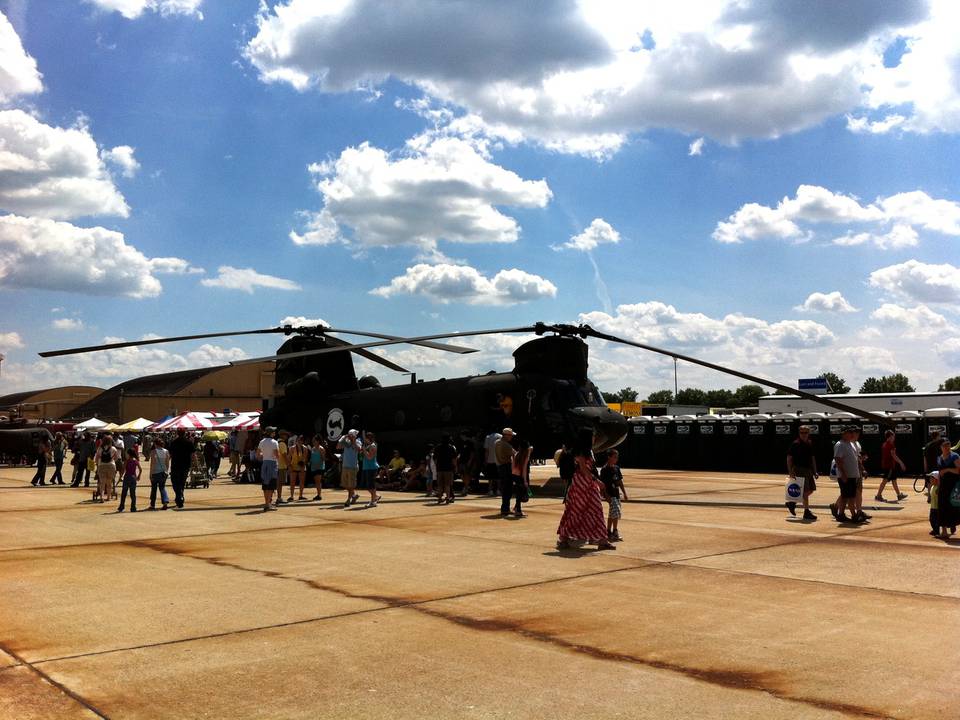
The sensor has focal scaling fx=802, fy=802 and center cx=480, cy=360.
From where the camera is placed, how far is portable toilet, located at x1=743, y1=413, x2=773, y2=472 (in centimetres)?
2838

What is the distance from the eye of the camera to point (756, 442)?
28719 millimetres

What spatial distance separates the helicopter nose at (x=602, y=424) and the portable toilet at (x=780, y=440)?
36.1 ft

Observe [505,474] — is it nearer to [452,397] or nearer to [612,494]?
[612,494]

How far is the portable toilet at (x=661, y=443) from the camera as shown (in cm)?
3125

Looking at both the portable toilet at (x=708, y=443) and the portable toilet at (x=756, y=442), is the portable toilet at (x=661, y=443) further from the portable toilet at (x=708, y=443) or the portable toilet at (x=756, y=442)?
the portable toilet at (x=756, y=442)

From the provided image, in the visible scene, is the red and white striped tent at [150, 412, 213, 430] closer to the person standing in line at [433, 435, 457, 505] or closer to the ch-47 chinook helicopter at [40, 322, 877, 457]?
the ch-47 chinook helicopter at [40, 322, 877, 457]

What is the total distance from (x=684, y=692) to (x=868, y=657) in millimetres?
1595

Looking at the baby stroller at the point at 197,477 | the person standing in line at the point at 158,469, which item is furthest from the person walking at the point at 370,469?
the baby stroller at the point at 197,477

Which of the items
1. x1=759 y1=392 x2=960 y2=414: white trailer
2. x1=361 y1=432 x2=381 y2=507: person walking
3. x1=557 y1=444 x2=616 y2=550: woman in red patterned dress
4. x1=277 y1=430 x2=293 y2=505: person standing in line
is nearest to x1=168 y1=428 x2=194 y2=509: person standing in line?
x1=277 y1=430 x2=293 y2=505: person standing in line

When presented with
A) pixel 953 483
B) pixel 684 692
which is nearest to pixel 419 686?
pixel 684 692

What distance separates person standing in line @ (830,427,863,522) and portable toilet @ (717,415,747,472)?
16.2 metres

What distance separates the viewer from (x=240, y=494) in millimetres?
20312

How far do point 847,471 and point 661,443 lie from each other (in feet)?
61.8

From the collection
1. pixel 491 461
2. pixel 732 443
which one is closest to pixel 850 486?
pixel 491 461
